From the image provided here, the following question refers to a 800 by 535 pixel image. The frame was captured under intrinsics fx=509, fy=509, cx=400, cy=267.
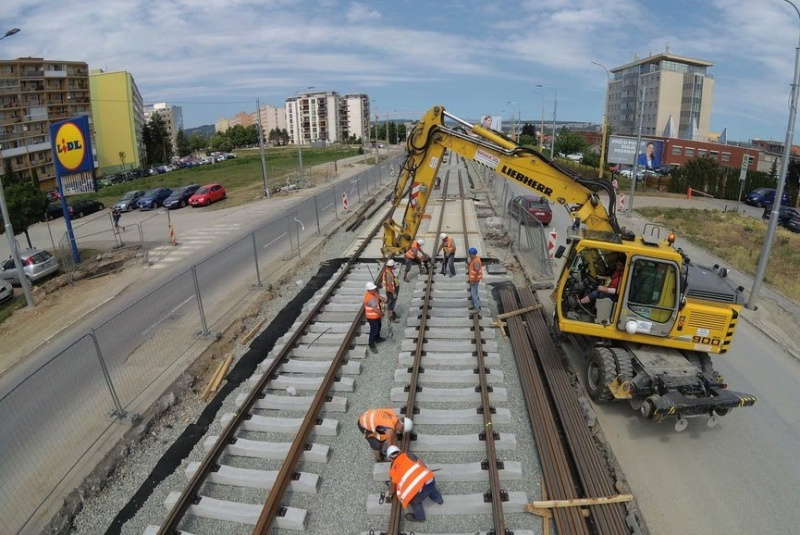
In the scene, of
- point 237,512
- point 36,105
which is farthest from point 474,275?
point 36,105

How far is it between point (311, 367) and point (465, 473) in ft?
12.9

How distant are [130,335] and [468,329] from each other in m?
6.83

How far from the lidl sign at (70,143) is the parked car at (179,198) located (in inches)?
552

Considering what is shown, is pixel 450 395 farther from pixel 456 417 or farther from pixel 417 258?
pixel 417 258

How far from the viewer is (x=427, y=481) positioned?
5781 millimetres

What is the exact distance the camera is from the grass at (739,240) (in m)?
17.4

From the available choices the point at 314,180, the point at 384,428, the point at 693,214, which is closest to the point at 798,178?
the point at 693,214

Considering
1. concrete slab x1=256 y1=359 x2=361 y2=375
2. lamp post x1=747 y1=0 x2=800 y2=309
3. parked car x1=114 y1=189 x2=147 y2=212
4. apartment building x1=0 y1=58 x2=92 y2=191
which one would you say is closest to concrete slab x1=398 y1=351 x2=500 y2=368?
concrete slab x1=256 y1=359 x2=361 y2=375

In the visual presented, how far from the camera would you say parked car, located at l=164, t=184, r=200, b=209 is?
36250 millimetres

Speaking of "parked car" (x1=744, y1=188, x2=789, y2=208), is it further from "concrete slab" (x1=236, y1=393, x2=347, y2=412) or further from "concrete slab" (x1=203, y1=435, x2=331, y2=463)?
"concrete slab" (x1=203, y1=435, x2=331, y2=463)

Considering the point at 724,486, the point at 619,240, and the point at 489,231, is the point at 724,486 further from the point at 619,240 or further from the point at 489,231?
the point at 489,231

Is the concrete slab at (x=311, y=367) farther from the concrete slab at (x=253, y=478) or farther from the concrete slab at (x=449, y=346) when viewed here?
the concrete slab at (x=253, y=478)

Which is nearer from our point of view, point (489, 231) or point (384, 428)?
point (384, 428)

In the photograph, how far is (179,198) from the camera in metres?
36.8
